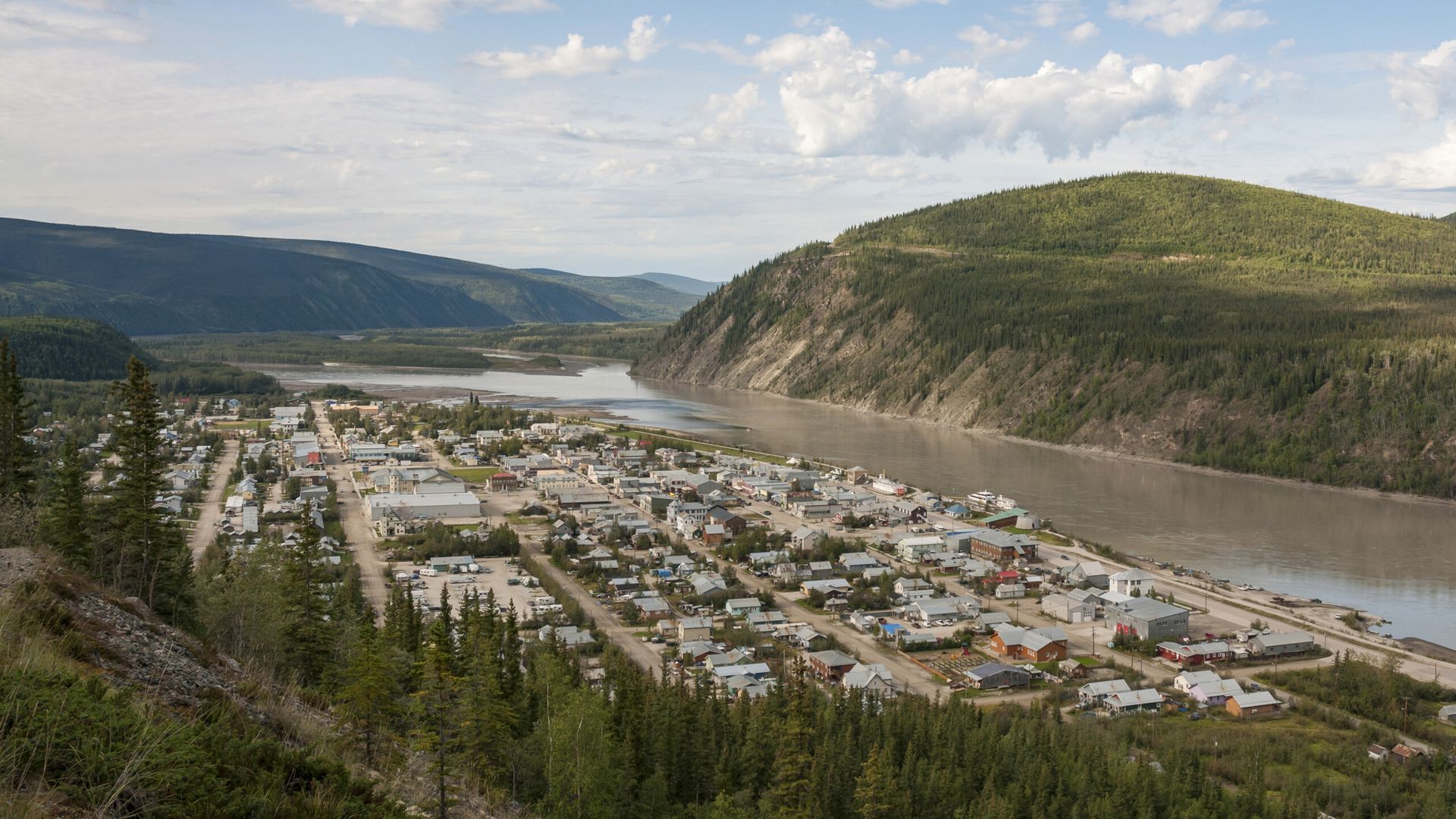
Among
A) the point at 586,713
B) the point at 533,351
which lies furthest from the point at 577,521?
the point at 533,351

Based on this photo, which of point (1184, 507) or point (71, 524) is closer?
point (71, 524)

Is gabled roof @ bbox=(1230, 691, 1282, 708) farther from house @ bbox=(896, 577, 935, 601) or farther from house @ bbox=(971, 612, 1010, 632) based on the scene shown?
house @ bbox=(896, 577, 935, 601)

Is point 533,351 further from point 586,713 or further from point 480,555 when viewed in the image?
point 586,713

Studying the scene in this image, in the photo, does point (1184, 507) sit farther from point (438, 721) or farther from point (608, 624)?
point (438, 721)

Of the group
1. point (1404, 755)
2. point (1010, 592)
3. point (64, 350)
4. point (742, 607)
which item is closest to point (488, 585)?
point (742, 607)

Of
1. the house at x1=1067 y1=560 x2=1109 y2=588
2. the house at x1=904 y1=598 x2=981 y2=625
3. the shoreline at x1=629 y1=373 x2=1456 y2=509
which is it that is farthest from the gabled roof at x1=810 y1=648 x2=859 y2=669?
the shoreline at x1=629 y1=373 x2=1456 y2=509
